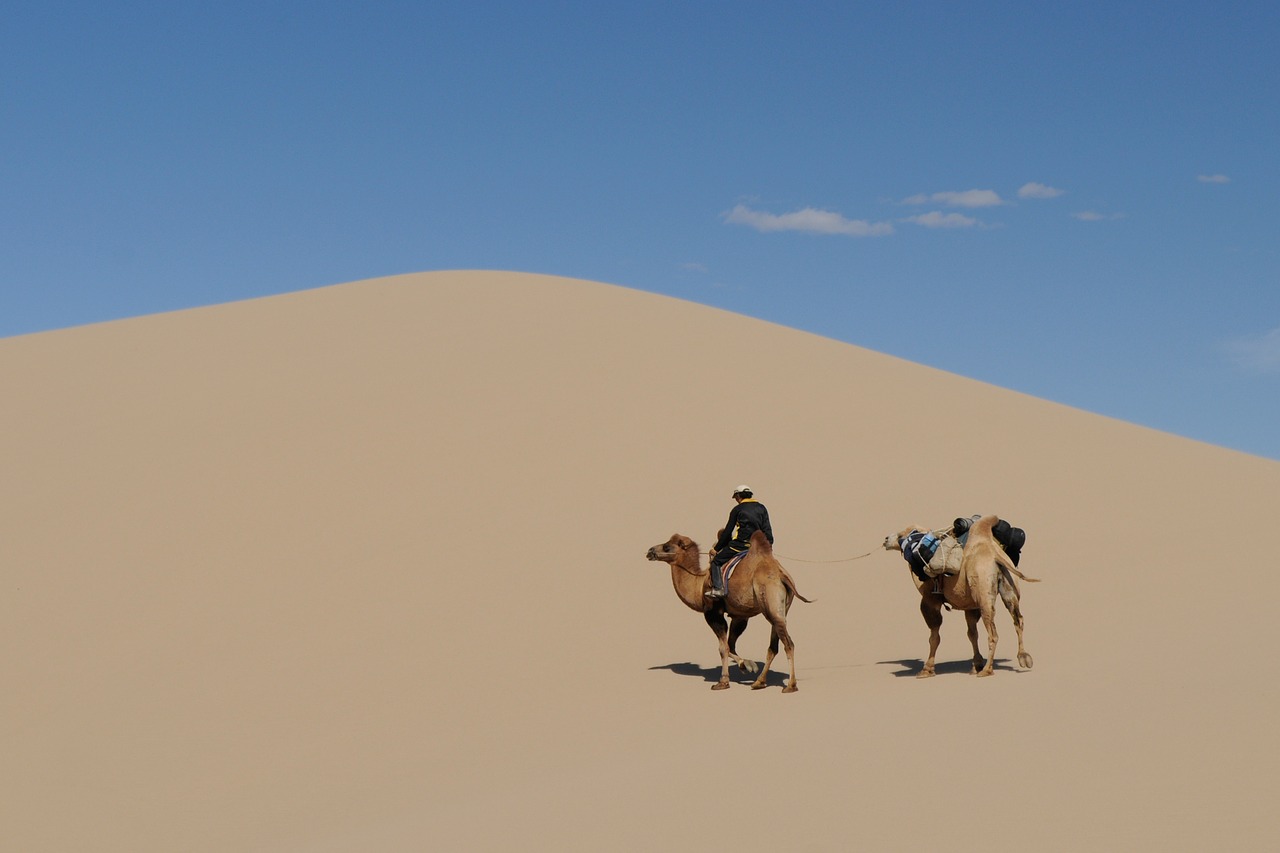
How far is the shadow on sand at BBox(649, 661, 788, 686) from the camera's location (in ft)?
43.5

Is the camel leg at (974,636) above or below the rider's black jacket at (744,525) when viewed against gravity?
below

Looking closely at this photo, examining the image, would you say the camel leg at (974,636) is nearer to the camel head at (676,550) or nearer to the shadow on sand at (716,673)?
the shadow on sand at (716,673)

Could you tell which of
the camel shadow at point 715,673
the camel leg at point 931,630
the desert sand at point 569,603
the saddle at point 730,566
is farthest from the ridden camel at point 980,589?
the saddle at point 730,566

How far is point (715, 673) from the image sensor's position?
44.8ft

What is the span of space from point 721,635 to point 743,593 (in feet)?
2.35

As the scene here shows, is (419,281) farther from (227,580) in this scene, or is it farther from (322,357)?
(227,580)

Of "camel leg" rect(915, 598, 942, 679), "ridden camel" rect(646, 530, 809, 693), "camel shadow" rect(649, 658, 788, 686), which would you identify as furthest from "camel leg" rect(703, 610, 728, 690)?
"camel leg" rect(915, 598, 942, 679)

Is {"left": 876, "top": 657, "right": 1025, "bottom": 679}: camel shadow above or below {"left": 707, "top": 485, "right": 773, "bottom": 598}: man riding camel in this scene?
below

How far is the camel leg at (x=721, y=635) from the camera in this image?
12547mm

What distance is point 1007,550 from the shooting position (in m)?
13.3

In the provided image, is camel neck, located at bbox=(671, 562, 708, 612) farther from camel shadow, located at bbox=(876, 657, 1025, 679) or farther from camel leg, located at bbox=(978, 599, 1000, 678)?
camel leg, located at bbox=(978, 599, 1000, 678)

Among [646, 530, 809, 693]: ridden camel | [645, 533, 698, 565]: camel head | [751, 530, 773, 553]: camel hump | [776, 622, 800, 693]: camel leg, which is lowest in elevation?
[776, 622, 800, 693]: camel leg

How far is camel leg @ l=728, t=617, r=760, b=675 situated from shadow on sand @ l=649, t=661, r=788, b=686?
0.29ft

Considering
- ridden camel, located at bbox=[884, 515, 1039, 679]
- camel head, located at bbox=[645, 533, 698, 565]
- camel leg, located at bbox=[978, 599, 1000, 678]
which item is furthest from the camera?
camel head, located at bbox=[645, 533, 698, 565]
